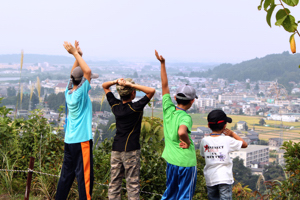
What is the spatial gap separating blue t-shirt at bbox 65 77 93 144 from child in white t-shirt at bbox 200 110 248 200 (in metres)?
1.24

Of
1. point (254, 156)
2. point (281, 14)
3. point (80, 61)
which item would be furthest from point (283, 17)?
point (254, 156)

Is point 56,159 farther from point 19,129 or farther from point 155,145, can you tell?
point 155,145

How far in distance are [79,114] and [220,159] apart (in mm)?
1529

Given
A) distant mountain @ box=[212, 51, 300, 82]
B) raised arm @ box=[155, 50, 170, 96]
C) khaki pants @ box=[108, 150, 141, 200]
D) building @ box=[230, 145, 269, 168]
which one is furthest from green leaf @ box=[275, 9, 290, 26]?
distant mountain @ box=[212, 51, 300, 82]

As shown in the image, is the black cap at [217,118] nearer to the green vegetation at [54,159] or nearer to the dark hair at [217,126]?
the dark hair at [217,126]

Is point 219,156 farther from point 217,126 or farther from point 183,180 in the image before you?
point 183,180

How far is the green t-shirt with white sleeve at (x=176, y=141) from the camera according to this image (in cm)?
320

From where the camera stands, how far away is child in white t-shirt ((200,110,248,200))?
3297mm

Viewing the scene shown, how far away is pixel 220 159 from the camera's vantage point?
3305 mm

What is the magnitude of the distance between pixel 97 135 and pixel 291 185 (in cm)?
251

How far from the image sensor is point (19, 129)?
5336mm

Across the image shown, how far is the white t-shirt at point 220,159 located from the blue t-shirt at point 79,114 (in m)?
1.28

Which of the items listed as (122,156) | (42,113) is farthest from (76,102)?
(42,113)

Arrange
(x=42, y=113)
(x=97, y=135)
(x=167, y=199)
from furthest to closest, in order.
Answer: (x=42, y=113) → (x=97, y=135) → (x=167, y=199)
